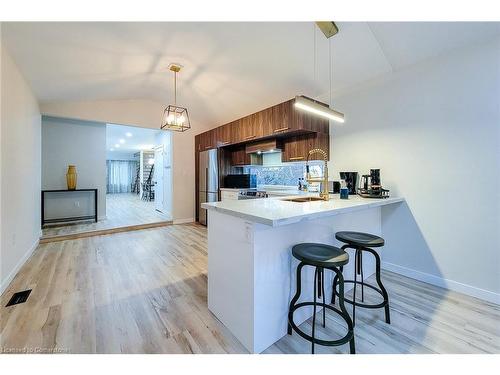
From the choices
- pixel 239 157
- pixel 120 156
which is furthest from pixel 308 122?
pixel 120 156

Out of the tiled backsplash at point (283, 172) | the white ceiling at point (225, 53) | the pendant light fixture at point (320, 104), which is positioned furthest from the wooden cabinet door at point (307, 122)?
the pendant light fixture at point (320, 104)

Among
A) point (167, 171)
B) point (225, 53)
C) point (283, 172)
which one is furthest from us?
point (167, 171)

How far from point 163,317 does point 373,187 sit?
256cm

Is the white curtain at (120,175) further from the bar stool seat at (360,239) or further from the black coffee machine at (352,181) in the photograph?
the bar stool seat at (360,239)

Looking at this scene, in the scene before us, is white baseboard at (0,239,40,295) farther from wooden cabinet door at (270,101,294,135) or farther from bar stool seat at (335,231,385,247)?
wooden cabinet door at (270,101,294,135)

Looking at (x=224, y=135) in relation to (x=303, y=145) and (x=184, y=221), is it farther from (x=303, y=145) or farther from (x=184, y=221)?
(x=184, y=221)

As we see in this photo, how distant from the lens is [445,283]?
2285 mm

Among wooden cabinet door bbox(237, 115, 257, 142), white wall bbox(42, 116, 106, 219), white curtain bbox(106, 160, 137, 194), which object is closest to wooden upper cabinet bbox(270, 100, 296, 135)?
wooden cabinet door bbox(237, 115, 257, 142)

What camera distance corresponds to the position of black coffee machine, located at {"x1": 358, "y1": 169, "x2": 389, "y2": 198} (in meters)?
2.51

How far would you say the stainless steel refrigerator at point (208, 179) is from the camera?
4.85 meters

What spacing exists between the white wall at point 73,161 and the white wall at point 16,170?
1590mm

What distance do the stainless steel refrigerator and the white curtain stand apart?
32.5ft
